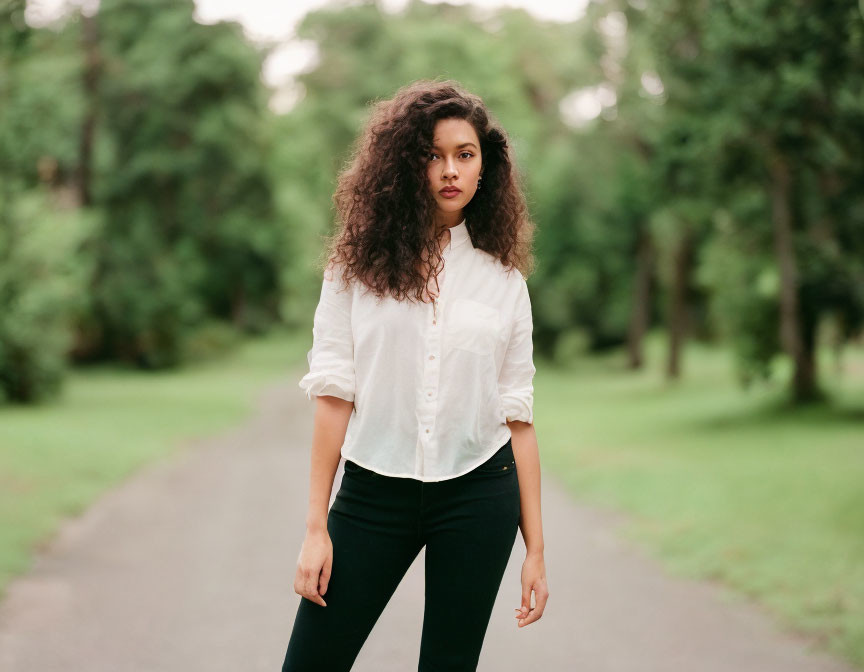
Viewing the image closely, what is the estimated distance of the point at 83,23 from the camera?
2453 centimetres

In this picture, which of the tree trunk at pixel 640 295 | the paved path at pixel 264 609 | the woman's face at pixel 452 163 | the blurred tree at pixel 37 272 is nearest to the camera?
the woman's face at pixel 452 163

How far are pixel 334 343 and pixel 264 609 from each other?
12.6 ft

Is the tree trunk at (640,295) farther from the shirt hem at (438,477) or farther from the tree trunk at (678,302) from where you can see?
the shirt hem at (438,477)

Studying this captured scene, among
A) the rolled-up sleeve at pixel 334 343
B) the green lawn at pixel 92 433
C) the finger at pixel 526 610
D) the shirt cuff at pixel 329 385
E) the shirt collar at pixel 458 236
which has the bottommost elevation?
the green lawn at pixel 92 433

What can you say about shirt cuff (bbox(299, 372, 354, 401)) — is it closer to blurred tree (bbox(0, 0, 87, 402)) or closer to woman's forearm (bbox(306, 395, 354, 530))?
woman's forearm (bbox(306, 395, 354, 530))

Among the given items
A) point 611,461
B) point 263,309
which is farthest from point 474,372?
point 263,309

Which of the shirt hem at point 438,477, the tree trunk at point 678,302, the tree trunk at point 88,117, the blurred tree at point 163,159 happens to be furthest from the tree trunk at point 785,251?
the blurred tree at point 163,159

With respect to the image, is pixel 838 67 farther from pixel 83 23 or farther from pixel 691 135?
pixel 83 23

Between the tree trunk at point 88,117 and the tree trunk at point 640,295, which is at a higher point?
the tree trunk at point 88,117

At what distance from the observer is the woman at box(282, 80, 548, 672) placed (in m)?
2.30

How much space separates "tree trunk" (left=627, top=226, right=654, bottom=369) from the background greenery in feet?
0.35

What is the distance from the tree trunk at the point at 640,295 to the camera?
29.8 m

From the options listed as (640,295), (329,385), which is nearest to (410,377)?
(329,385)

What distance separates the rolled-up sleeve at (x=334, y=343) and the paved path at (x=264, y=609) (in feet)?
9.32
